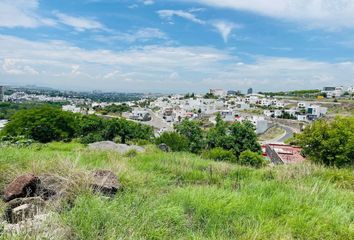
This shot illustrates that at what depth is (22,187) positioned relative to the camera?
316cm

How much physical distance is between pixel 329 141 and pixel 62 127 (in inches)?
931

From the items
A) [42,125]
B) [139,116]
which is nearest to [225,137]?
[42,125]

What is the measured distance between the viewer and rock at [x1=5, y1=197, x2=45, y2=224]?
2609mm

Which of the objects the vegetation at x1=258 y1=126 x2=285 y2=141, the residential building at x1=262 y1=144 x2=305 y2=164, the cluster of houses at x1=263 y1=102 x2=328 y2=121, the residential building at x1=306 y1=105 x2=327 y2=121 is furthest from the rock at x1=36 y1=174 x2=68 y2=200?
the residential building at x1=306 y1=105 x2=327 y2=121

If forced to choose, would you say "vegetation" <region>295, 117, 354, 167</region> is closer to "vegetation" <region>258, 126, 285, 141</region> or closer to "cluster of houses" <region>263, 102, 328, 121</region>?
"vegetation" <region>258, 126, 285, 141</region>

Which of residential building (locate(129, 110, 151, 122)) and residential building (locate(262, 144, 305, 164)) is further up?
residential building (locate(262, 144, 305, 164))

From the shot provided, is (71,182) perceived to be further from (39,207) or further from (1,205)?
(1,205)

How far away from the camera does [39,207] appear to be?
9.18ft

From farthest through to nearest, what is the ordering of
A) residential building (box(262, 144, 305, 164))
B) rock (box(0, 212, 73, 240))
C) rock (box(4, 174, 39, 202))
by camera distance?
residential building (box(262, 144, 305, 164)) < rock (box(4, 174, 39, 202)) < rock (box(0, 212, 73, 240))

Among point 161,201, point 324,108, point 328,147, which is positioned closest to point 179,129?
point 328,147

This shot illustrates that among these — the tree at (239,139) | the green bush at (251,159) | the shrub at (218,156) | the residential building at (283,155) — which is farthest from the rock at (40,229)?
the tree at (239,139)

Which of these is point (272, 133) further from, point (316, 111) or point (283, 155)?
point (283, 155)

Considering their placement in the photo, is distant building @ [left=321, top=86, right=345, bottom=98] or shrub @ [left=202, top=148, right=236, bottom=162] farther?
distant building @ [left=321, top=86, right=345, bottom=98]

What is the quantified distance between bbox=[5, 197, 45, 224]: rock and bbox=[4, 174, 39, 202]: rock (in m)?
0.21
